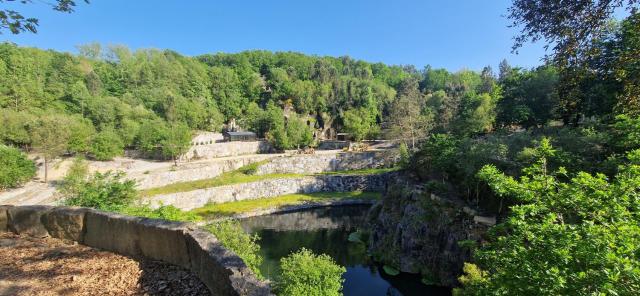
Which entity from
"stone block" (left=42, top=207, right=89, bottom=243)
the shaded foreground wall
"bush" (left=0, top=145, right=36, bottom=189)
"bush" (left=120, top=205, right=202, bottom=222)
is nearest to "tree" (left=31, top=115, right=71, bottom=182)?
"bush" (left=0, top=145, right=36, bottom=189)

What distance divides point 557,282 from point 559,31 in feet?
15.3

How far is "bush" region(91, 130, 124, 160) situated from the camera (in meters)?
45.6

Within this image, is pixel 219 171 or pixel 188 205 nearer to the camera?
pixel 188 205

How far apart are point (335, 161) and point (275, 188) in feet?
44.4

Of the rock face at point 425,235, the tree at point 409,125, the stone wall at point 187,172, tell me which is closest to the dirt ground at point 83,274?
the rock face at point 425,235

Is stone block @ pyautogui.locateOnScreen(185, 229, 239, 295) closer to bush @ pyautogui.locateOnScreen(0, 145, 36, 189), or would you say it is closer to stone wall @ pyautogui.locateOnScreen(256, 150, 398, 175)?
bush @ pyautogui.locateOnScreen(0, 145, 36, 189)

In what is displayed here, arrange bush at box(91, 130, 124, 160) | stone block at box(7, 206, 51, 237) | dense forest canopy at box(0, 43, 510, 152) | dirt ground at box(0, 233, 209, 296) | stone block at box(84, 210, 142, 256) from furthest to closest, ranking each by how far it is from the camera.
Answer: dense forest canopy at box(0, 43, 510, 152) < bush at box(91, 130, 124, 160) < stone block at box(7, 206, 51, 237) < stone block at box(84, 210, 142, 256) < dirt ground at box(0, 233, 209, 296)

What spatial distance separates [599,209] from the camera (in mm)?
6719

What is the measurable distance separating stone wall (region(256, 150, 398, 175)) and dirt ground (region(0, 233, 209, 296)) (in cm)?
4711

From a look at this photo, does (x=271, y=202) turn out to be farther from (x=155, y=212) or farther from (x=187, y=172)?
(x=155, y=212)

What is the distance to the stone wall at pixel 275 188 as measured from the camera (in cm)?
4039

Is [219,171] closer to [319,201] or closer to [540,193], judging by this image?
[319,201]

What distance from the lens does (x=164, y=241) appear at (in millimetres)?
6527

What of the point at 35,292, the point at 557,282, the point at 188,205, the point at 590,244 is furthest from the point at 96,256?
the point at 188,205
